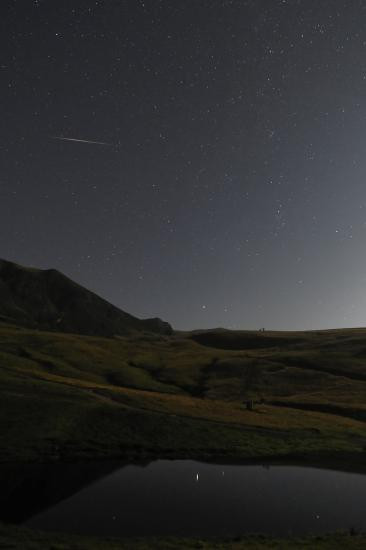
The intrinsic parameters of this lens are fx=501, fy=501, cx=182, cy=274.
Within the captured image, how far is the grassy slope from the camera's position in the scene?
208 feet

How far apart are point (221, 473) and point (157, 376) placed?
83640 mm

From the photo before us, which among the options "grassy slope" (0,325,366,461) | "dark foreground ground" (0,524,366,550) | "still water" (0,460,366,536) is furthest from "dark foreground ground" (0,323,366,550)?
"still water" (0,460,366,536)

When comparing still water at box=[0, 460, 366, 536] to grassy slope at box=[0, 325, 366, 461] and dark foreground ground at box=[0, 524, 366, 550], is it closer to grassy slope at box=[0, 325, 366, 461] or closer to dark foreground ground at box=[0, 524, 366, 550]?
dark foreground ground at box=[0, 524, 366, 550]

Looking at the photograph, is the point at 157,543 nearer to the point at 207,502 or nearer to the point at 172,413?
the point at 207,502

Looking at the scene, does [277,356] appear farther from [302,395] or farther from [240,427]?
[240,427]

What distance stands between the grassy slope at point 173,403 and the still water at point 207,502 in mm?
7978

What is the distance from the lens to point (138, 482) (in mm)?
49031

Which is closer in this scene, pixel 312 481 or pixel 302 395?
pixel 312 481

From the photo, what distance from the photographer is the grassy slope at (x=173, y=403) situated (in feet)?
208

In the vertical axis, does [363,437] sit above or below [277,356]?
below

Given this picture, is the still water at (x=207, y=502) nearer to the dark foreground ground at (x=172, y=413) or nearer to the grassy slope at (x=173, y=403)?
the dark foreground ground at (x=172, y=413)

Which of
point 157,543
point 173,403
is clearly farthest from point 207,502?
point 173,403

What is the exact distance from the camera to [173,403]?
91.4 metres

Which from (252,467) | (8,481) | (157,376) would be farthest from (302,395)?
(8,481)
